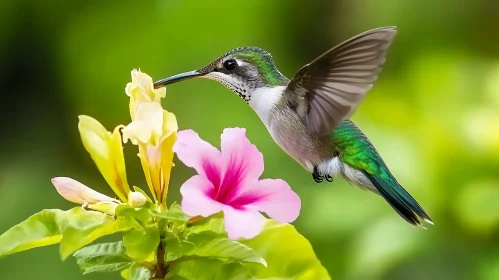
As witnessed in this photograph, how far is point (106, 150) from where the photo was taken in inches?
28.2

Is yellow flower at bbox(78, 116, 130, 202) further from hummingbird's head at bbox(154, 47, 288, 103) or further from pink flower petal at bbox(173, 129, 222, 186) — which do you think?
hummingbird's head at bbox(154, 47, 288, 103)

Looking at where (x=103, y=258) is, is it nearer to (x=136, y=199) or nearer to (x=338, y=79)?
(x=136, y=199)

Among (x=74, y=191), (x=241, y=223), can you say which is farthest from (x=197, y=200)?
(x=74, y=191)

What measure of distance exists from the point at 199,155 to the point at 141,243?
0.09m

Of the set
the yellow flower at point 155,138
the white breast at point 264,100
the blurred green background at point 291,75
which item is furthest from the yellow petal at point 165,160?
the blurred green background at point 291,75

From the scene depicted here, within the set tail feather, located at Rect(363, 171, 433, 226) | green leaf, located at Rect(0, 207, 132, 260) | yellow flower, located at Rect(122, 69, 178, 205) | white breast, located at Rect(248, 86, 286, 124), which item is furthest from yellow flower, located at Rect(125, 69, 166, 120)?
tail feather, located at Rect(363, 171, 433, 226)

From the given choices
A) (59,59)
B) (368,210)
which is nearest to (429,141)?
(368,210)

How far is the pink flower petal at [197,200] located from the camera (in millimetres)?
623

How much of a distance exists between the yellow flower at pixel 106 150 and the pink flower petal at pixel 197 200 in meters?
0.10

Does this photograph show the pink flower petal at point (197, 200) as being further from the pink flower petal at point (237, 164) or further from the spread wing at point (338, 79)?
the spread wing at point (338, 79)

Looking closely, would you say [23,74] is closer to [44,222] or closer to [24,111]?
[24,111]

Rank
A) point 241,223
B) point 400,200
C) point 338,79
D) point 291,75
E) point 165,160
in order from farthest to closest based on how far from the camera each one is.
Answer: point 291,75, point 400,200, point 338,79, point 165,160, point 241,223

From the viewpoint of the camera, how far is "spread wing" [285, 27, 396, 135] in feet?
2.60

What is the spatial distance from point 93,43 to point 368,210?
1.11 meters
